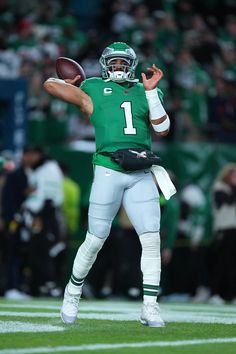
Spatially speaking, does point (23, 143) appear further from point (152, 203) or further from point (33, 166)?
point (152, 203)

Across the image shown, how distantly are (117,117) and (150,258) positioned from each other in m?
0.92

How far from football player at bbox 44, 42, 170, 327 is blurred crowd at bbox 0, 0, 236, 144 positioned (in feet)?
22.1

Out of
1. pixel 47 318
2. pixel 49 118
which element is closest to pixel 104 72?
pixel 47 318

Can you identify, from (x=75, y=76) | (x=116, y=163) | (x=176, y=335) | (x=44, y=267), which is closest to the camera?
(x=176, y=335)

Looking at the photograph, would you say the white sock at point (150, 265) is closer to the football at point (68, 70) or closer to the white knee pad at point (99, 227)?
the white knee pad at point (99, 227)

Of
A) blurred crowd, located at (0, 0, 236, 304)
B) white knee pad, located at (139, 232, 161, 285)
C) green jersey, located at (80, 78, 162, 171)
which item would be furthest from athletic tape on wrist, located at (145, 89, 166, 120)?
blurred crowd, located at (0, 0, 236, 304)

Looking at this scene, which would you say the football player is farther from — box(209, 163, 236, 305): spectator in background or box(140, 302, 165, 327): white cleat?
box(209, 163, 236, 305): spectator in background

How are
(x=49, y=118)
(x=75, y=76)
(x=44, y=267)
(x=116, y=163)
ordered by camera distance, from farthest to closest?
(x=49, y=118) < (x=44, y=267) < (x=75, y=76) < (x=116, y=163)

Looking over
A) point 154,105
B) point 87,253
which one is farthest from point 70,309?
point 154,105

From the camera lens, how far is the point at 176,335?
6.54 meters

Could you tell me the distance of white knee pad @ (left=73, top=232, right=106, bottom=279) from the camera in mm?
7066

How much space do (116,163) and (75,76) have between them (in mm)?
801

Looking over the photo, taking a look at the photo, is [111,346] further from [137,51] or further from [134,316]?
[137,51]

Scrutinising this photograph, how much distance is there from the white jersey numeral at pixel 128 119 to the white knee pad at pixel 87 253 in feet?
2.29
